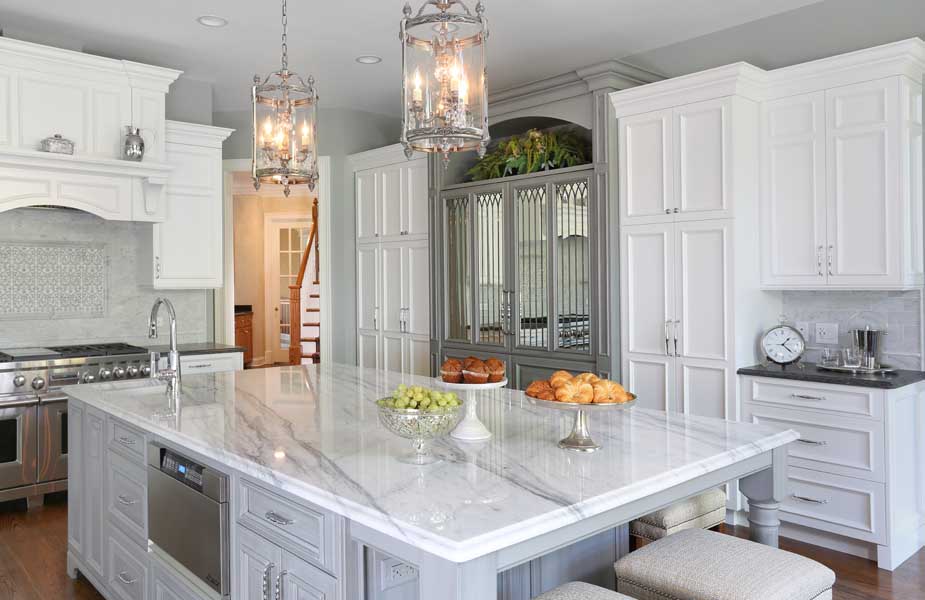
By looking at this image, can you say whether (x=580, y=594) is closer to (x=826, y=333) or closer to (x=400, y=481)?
(x=400, y=481)

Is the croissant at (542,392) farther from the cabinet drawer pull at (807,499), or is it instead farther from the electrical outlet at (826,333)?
the electrical outlet at (826,333)

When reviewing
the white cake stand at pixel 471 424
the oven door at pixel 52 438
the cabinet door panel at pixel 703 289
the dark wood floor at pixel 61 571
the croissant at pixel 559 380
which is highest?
the cabinet door panel at pixel 703 289

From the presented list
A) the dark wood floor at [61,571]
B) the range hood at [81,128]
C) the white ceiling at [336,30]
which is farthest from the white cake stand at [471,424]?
the range hood at [81,128]

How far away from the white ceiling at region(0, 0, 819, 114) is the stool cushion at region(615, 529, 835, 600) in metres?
3.09

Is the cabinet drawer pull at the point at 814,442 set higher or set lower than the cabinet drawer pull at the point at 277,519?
lower

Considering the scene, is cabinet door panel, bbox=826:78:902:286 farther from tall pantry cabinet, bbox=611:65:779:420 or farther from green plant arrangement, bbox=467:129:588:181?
green plant arrangement, bbox=467:129:588:181

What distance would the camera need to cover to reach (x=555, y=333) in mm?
4633

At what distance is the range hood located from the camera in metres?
4.25

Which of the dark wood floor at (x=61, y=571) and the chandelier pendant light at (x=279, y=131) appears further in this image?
the dark wood floor at (x=61, y=571)

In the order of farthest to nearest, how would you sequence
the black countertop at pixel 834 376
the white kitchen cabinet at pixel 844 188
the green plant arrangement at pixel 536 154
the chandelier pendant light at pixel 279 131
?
the green plant arrangement at pixel 536 154 → the white kitchen cabinet at pixel 844 188 → the black countertop at pixel 834 376 → the chandelier pendant light at pixel 279 131

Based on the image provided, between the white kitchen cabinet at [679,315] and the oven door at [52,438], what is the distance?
3431mm

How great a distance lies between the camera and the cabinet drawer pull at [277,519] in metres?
1.84

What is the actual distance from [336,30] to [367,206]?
189 centimetres

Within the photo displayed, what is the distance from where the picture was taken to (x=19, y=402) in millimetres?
4254
